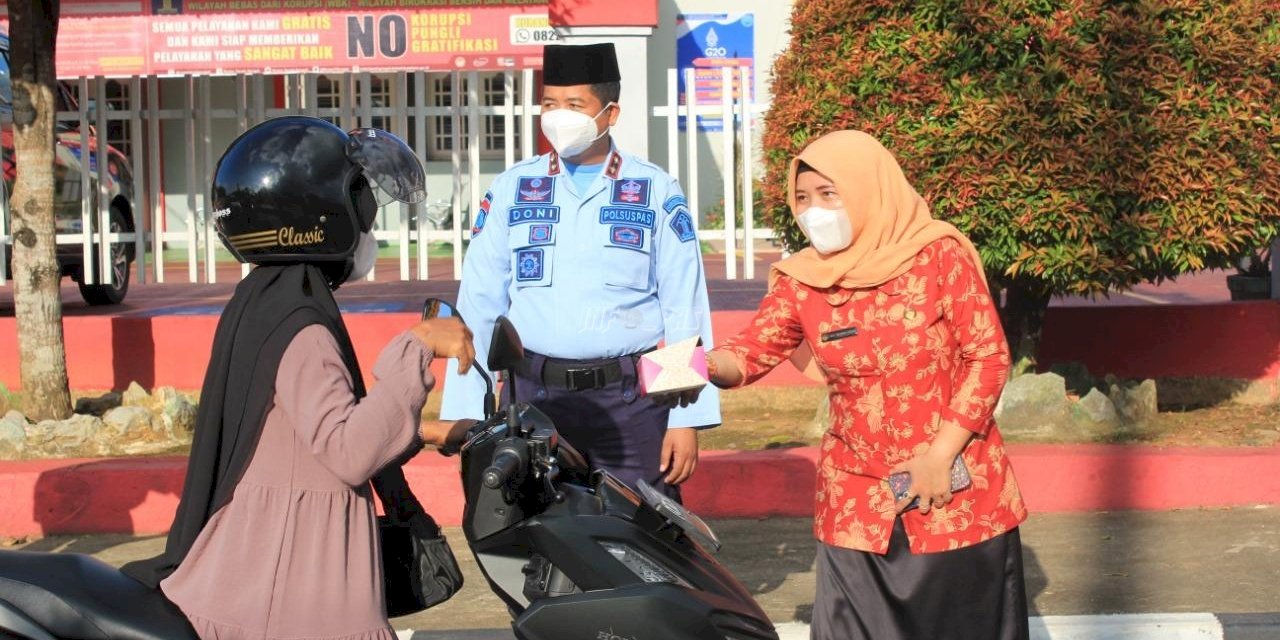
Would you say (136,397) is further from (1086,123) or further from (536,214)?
(1086,123)

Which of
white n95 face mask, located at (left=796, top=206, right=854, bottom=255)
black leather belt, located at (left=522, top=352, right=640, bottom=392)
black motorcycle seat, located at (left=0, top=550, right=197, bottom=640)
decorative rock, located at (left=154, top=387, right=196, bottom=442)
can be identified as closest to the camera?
black motorcycle seat, located at (left=0, top=550, right=197, bottom=640)

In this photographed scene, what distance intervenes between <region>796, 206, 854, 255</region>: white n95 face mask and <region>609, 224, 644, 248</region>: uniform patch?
0.87 metres

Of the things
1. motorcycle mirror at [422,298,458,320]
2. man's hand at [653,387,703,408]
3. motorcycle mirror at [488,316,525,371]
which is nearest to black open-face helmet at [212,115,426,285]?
motorcycle mirror at [422,298,458,320]

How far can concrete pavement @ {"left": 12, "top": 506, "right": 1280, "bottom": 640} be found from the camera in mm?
5148

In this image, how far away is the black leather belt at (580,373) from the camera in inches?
170

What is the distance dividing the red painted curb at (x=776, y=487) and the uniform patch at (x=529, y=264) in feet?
8.09

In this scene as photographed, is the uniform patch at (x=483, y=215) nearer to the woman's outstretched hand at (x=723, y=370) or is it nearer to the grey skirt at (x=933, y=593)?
the woman's outstretched hand at (x=723, y=370)

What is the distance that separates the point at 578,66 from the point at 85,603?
223 cm

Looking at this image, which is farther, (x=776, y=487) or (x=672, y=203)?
(x=776, y=487)

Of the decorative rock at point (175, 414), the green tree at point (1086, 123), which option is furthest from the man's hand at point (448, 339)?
the decorative rock at point (175, 414)

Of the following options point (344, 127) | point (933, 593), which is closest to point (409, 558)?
point (933, 593)

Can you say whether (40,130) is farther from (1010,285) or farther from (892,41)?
(1010,285)

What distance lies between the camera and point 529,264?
174 inches

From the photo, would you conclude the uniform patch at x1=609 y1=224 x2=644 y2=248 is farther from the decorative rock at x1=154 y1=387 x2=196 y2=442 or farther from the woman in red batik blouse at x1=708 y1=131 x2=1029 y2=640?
the decorative rock at x1=154 y1=387 x2=196 y2=442
